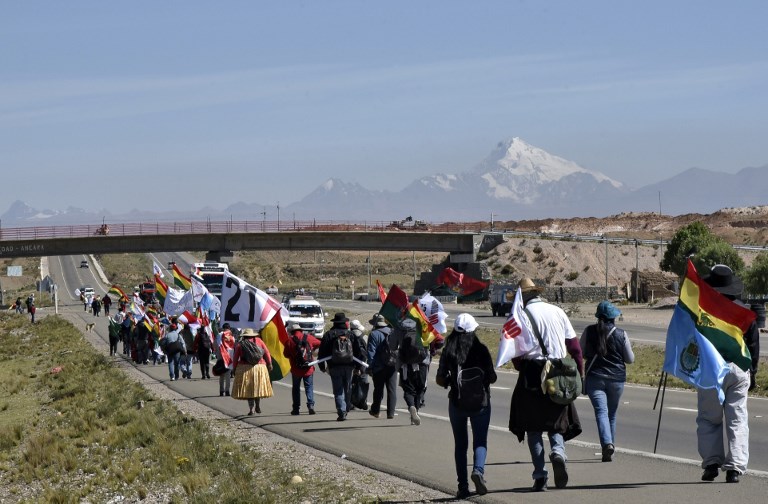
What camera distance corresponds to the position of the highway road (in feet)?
38.9

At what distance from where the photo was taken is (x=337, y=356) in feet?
58.6

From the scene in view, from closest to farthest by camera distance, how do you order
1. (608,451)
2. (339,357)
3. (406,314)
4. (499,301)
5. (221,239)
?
(608,451) < (339,357) < (406,314) < (499,301) < (221,239)

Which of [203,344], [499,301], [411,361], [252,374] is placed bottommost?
[499,301]

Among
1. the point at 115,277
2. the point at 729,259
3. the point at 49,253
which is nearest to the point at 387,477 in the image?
the point at 729,259

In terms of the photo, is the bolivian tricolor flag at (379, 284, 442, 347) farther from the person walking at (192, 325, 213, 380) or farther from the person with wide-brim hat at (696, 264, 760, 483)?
the person walking at (192, 325, 213, 380)

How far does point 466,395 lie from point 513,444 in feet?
14.0

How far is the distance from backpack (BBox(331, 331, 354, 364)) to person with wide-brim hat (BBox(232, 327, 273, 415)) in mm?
1549

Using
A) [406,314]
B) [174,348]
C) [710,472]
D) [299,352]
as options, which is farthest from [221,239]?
[710,472]

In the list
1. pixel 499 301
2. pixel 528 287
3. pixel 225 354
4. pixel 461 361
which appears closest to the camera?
pixel 461 361

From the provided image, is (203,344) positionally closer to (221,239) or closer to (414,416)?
(414,416)

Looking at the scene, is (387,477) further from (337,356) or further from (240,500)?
(337,356)

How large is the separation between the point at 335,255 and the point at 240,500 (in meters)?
186

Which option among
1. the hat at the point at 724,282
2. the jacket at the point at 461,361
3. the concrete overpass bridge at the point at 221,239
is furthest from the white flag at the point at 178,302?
the concrete overpass bridge at the point at 221,239

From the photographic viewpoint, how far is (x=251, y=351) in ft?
61.4
